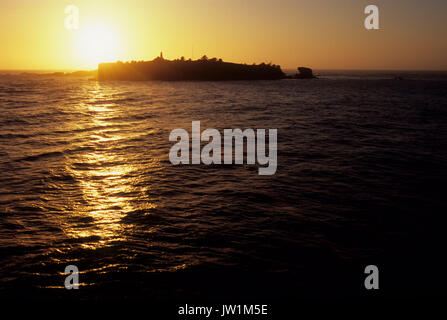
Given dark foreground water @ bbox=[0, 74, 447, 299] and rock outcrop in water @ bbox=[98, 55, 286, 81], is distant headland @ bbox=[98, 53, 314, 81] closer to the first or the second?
rock outcrop in water @ bbox=[98, 55, 286, 81]

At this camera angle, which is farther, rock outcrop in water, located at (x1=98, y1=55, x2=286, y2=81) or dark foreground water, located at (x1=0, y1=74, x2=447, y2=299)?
rock outcrop in water, located at (x1=98, y1=55, x2=286, y2=81)

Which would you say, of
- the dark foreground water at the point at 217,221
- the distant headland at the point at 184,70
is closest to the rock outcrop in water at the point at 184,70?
the distant headland at the point at 184,70

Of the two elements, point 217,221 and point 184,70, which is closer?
point 217,221

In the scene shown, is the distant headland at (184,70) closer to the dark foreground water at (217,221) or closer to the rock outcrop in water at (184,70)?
the rock outcrop in water at (184,70)

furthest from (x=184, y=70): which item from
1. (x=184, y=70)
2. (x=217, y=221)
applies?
(x=217, y=221)

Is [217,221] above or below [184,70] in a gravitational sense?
below

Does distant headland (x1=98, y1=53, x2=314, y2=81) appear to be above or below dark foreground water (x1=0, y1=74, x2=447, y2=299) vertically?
above

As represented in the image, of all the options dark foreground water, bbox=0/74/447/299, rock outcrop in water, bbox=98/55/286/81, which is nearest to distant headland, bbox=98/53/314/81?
rock outcrop in water, bbox=98/55/286/81

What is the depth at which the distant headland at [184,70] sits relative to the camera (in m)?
142

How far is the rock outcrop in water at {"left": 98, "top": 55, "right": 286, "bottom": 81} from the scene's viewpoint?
14162 cm

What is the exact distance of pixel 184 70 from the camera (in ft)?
475

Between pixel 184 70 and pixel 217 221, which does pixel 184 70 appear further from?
pixel 217 221

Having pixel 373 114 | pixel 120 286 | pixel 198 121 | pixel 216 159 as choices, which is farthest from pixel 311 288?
pixel 373 114

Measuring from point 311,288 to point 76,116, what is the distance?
3160 centimetres
